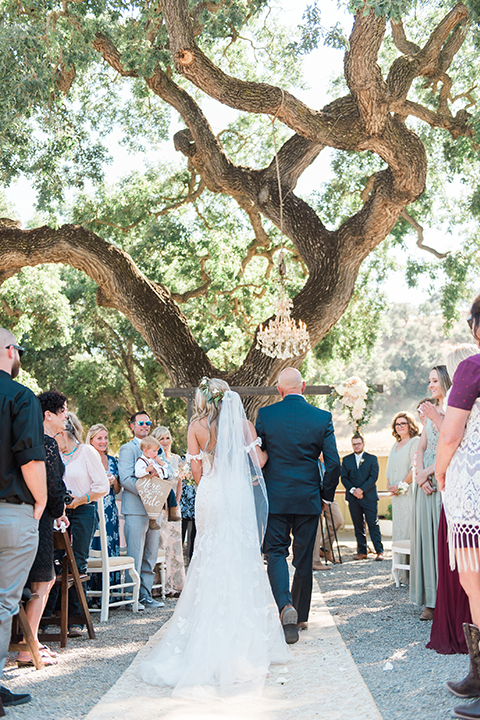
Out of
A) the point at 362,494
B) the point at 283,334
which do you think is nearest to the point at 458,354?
the point at 283,334

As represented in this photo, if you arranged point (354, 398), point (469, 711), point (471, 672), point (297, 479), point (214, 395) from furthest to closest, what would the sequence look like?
point (354, 398)
point (297, 479)
point (214, 395)
point (471, 672)
point (469, 711)

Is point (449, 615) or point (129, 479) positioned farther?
point (129, 479)

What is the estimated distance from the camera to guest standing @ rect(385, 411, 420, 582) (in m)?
8.38

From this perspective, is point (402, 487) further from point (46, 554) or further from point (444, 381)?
point (46, 554)

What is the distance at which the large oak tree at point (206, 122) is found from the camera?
8734 mm

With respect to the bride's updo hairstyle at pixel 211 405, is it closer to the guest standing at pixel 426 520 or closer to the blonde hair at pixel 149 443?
the guest standing at pixel 426 520

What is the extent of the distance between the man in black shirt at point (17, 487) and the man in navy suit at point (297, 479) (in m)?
2.24

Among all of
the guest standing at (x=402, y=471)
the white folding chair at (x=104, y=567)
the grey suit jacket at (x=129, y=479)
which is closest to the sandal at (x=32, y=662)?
the white folding chair at (x=104, y=567)

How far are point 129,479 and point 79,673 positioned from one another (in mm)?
2820

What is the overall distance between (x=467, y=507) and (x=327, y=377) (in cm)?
1747

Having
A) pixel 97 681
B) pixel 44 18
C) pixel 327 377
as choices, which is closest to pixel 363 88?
pixel 44 18

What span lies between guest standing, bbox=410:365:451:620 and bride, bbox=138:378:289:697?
1545mm

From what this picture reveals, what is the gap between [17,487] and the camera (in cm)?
378

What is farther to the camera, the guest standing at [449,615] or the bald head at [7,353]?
the guest standing at [449,615]
